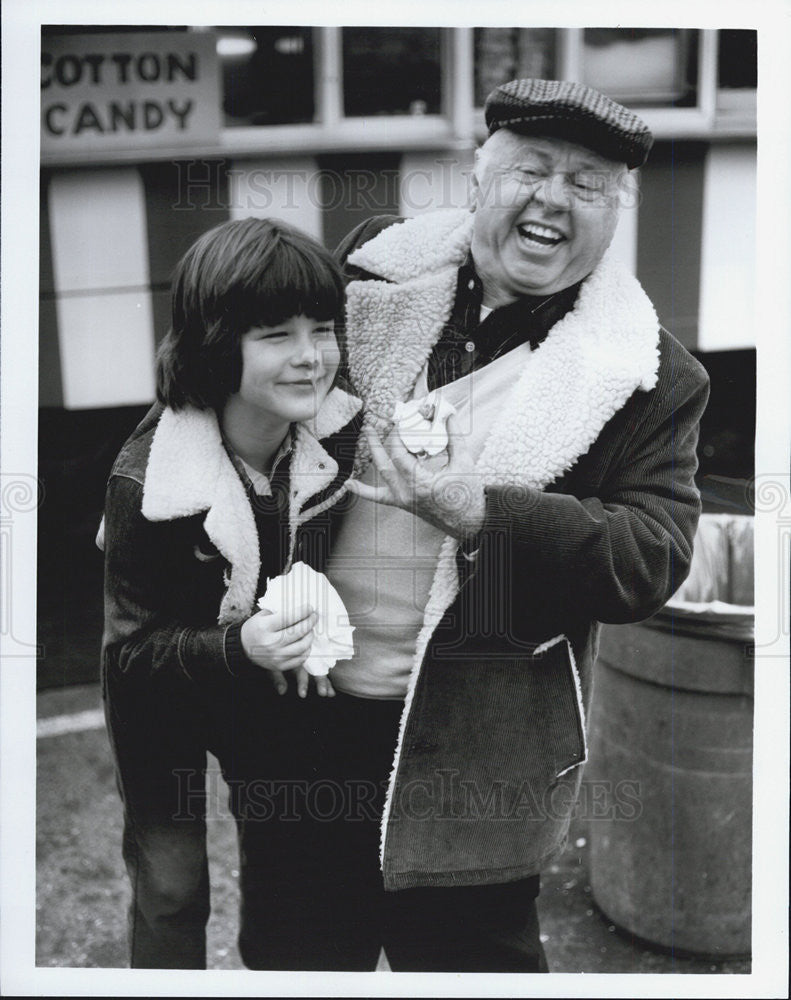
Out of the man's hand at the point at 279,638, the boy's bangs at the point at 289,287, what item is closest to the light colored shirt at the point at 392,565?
the man's hand at the point at 279,638

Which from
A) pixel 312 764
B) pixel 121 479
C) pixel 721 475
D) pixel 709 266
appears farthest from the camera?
pixel 709 266

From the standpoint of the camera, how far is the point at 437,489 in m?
1.55

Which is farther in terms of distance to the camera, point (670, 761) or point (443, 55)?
point (443, 55)

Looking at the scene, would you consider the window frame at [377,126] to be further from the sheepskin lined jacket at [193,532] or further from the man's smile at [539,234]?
the sheepskin lined jacket at [193,532]

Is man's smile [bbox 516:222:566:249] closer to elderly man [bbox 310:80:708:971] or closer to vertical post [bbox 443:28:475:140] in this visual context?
elderly man [bbox 310:80:708:971]

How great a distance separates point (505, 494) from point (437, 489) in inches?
4.3

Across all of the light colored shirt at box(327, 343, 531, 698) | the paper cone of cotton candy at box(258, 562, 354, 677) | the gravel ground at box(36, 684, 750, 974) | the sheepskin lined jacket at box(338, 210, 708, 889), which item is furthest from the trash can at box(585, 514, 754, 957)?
the paper cone of cotton candy at box(258, 562, 354, 677)

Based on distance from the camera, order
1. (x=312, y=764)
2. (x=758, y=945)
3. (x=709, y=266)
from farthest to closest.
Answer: (x=709, y=266)
(x=758, y=945)
(x=312, y=764)

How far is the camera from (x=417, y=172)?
211cm

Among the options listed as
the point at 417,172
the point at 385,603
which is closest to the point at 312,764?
the point at 385,603

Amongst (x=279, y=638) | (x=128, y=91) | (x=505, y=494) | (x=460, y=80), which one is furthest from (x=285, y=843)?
(x=460, y=80)

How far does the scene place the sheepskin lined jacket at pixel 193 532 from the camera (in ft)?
5.55

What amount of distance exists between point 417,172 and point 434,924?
56.2 inches

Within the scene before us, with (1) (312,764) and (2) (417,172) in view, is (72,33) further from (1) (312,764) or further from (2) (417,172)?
(1) (312,764)
